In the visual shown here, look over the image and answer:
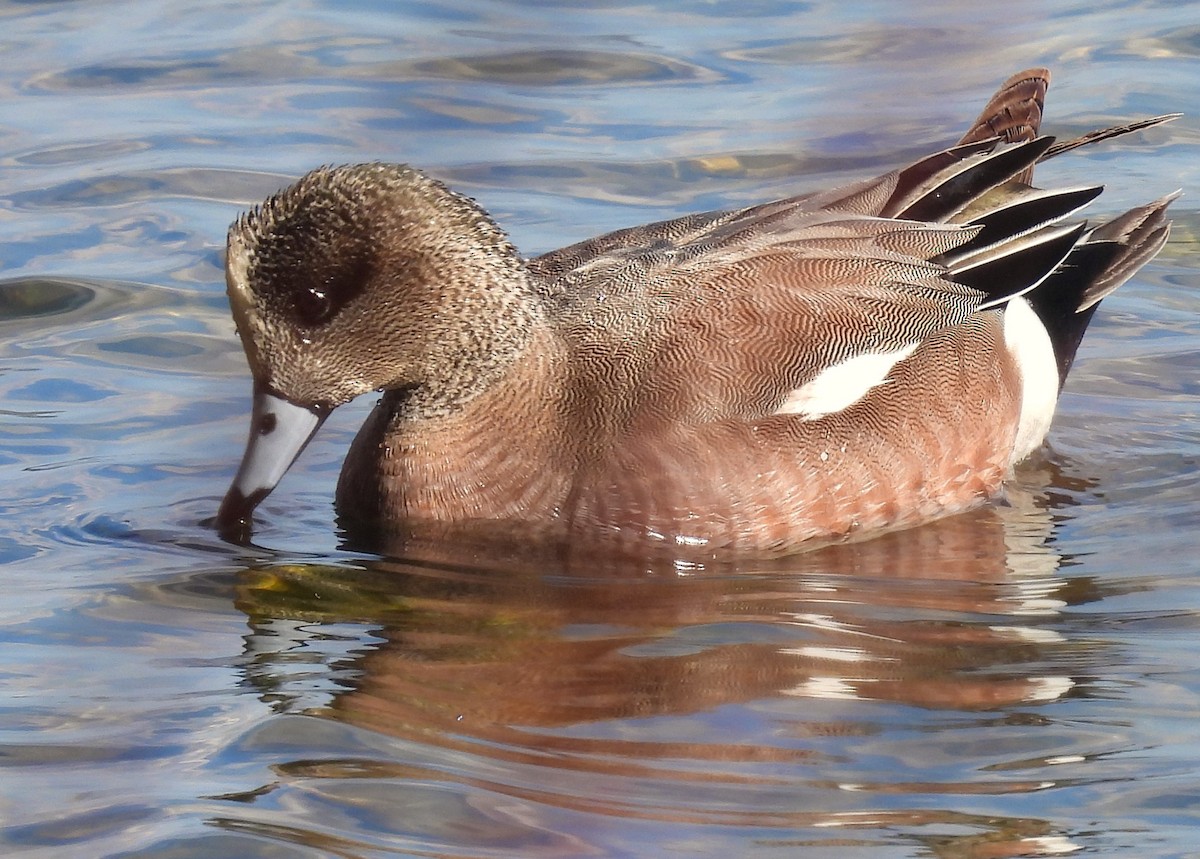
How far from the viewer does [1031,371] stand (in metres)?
5.47

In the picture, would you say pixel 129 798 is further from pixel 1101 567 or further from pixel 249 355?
pixel 1101 567

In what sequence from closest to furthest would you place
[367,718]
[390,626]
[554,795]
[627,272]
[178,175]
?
[554,795] < [367,718] < [390,626] < [627,272] < [178,175]

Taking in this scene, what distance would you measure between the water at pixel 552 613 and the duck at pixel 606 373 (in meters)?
0.15

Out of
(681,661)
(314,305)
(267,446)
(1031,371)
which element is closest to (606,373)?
(314,305)

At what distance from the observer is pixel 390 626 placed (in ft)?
13.5

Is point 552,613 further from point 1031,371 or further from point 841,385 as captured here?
point 1031,371

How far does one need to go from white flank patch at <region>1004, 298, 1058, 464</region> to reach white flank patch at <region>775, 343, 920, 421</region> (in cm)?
58

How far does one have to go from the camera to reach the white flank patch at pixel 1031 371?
542cm

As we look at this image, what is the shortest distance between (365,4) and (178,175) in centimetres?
226

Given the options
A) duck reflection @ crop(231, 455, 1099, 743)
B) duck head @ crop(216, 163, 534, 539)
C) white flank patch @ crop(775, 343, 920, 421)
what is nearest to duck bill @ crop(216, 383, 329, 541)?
duck head @ crop(216, 163, 534, 539)

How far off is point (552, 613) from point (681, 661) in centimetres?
45

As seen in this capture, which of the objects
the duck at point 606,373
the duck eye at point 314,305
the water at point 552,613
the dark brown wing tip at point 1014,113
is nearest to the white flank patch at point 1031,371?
the water at point 552,613

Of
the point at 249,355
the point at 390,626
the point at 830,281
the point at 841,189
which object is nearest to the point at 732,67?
the point at 841,189

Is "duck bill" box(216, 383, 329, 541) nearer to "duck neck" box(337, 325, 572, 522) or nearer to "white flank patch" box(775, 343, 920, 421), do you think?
"duck neck" box(337, 325, 572, 522)
